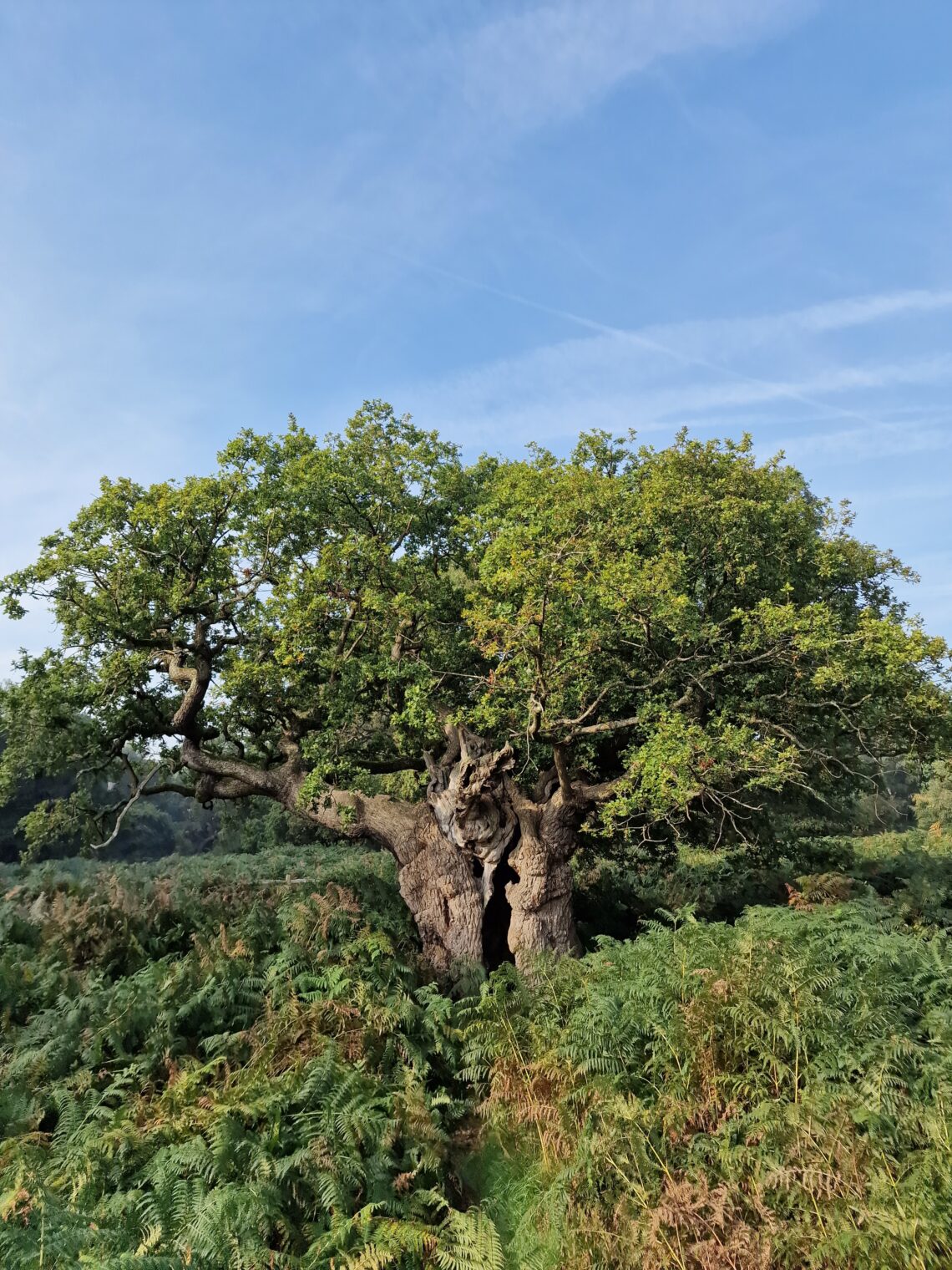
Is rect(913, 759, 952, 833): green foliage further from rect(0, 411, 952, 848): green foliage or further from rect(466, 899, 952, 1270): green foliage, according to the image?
rect(466, 899, 952, 1270): green foliage

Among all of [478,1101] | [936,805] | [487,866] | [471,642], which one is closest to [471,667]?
[471,642]

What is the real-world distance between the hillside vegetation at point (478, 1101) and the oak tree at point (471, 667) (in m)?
2.21

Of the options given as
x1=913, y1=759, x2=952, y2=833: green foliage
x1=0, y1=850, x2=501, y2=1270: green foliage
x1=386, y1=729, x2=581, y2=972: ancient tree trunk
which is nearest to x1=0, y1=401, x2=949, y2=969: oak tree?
x1=386, y1=729, x2=581, y2=972: ancient tree trunk

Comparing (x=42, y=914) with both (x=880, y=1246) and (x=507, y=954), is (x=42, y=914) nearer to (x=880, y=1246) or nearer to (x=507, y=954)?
(x=507, y=954)

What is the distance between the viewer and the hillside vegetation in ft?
16.9

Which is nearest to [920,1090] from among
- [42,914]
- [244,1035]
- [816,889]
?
[244,1035]

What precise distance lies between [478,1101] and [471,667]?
7.21m

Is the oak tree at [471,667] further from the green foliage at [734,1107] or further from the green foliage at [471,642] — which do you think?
the green foliage at [734,1107]

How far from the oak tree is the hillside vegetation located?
2205 millimetres

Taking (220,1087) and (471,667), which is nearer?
(220,1087)

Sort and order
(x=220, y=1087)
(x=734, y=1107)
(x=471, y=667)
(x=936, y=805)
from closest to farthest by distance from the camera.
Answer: (x=734, y=1107) → (x=220, y=1087) → (x=471, y=667) → (x=936, y=805)

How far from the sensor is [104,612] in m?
11.7

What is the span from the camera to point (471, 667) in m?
13.5

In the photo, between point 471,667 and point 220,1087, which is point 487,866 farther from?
point 220,1087
